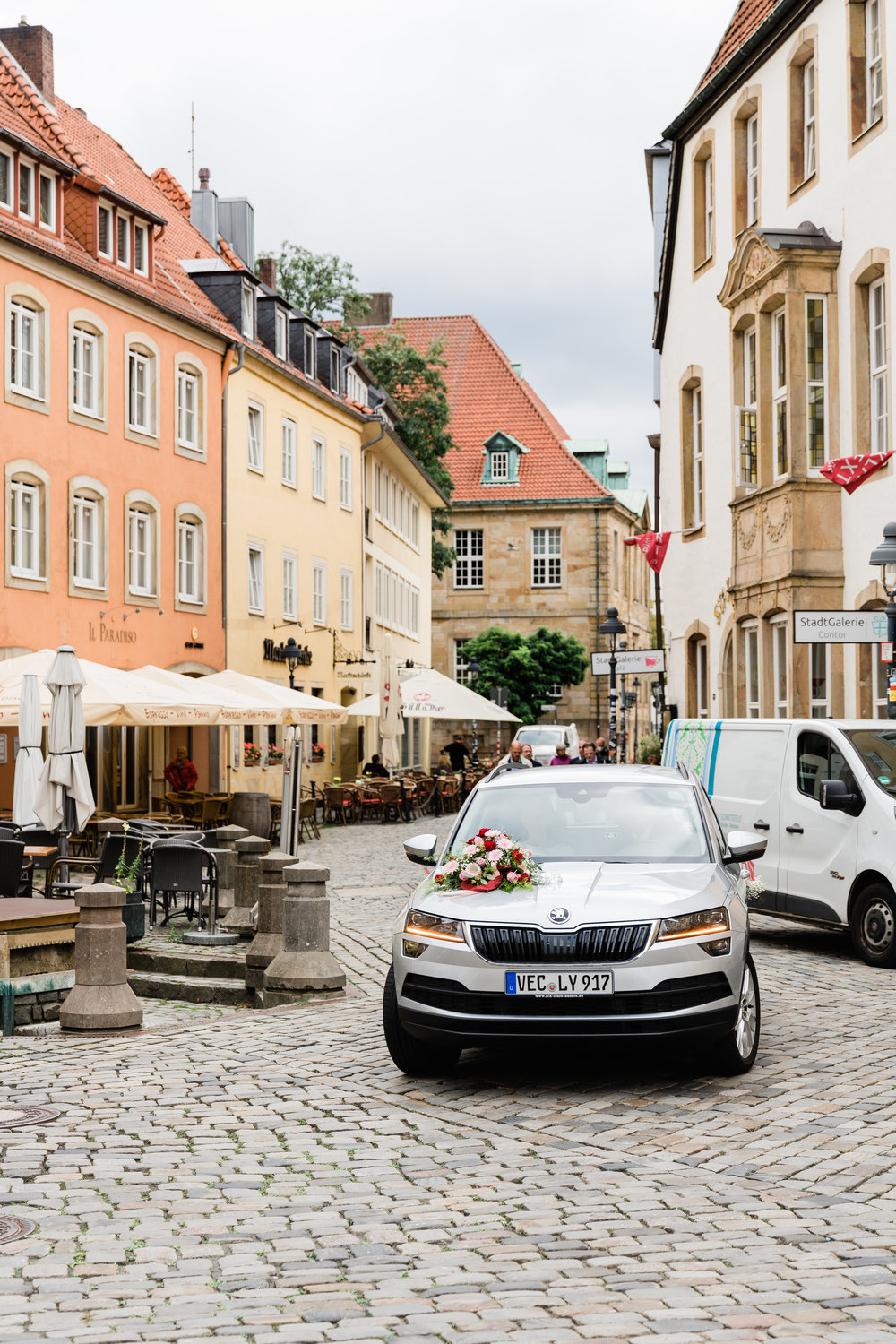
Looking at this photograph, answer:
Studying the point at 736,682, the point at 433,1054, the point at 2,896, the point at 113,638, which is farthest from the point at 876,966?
the point at 113,638

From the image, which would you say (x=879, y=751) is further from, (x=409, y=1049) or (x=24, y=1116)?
(x=24, y=1116)

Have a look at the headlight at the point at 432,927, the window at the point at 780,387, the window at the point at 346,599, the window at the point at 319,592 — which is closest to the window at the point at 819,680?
the window at the point at 780,387

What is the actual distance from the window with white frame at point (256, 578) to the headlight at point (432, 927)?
28.5 m

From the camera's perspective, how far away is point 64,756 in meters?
16.0

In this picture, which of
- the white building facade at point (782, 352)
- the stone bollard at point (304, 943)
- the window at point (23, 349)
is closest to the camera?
the stone bollard at point (304, 943)

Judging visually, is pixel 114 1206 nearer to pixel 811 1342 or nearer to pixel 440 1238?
pixel 440 1238

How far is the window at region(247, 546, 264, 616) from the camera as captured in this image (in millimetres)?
36781

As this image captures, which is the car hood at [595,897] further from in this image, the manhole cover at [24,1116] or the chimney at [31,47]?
the chimney at [31,47]

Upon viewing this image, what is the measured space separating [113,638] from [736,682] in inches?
448

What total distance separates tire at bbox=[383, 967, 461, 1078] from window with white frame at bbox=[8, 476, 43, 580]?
1950 centimetres

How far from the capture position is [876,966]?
13188 mm

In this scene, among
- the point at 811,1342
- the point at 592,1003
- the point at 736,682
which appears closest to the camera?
the point at 811,1342

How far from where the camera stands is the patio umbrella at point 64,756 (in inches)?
627

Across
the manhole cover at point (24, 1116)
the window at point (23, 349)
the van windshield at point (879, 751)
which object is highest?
the window at point (23, 349)
